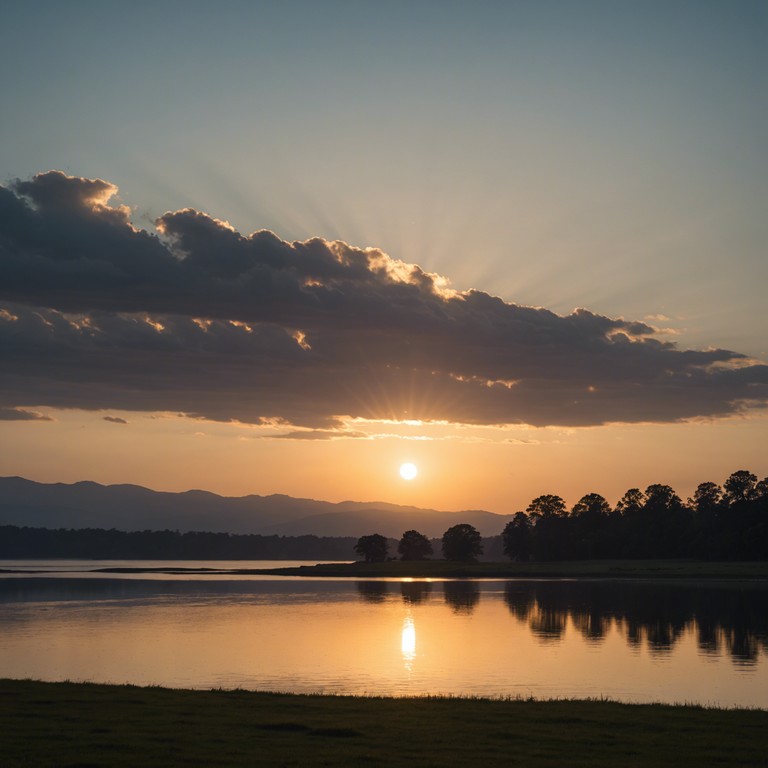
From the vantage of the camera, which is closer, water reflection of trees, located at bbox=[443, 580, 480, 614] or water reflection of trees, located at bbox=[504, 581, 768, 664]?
water reflection of trees, located at bbox=[504, 581, 768, 664]

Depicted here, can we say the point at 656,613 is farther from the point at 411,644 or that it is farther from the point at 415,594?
the point at 415,594

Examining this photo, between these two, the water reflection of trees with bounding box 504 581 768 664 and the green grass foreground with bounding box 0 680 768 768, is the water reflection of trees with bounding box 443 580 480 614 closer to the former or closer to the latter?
the water reflection of trees with bounding box 504 581 768 664

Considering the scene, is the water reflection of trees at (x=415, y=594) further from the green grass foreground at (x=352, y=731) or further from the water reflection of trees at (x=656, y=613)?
the green grass foreground at (x=352, y=731)

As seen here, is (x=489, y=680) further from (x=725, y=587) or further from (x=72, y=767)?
(x=725, y=587)

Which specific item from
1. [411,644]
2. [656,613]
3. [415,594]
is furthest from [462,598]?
[411,644]

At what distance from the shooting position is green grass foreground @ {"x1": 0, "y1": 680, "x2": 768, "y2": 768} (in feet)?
91.2

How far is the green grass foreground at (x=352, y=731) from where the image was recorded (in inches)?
1095

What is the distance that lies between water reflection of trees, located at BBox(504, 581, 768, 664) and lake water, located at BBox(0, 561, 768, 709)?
0.70ft

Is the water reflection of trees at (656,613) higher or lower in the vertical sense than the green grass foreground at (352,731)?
lower

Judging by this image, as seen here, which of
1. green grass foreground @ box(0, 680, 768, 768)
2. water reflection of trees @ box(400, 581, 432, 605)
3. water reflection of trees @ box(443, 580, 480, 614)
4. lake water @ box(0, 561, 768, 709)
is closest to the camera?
green grass foreground @ box(0, 680, 768, 768)

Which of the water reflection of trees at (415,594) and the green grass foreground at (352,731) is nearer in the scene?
the green grass foreground at (352,731)

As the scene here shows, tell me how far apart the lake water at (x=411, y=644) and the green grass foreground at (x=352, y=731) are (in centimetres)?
853

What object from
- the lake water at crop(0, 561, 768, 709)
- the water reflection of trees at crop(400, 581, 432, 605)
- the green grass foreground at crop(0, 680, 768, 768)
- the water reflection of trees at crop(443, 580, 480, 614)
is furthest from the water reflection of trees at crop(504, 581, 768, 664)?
the green grass foreground at crop(0, 680, 768, 768)

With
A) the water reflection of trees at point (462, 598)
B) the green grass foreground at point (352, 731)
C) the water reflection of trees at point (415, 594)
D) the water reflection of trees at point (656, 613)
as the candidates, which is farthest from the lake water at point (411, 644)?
the green grass foreground at point (352, 731)
